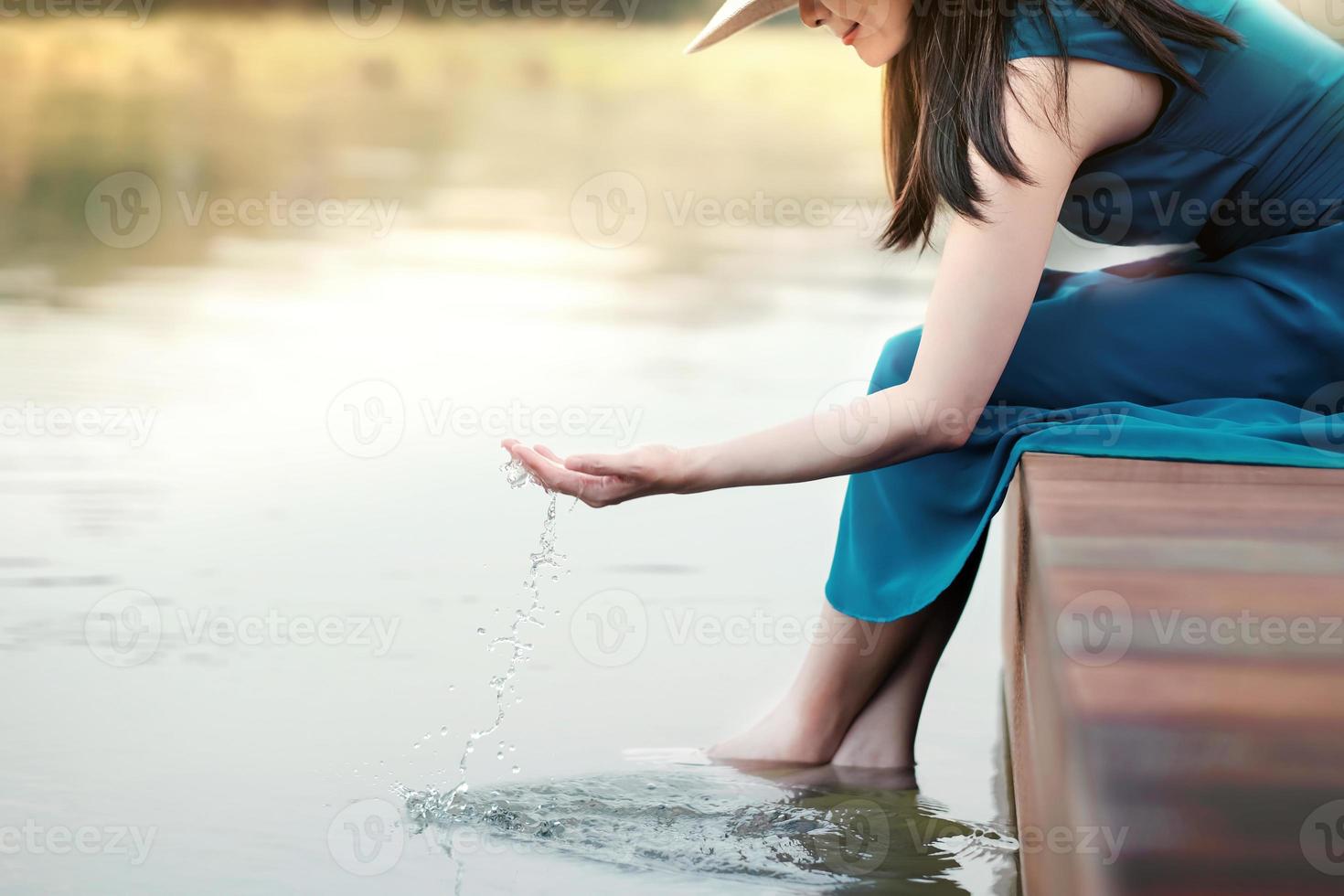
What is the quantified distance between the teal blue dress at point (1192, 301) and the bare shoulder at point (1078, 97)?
2 centimetres

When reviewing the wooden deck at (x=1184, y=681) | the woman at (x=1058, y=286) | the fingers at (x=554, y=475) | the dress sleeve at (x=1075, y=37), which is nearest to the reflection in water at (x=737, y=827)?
the woman at (x=1058, y=286)

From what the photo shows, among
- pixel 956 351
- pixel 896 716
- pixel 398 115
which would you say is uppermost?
pixel 398 115

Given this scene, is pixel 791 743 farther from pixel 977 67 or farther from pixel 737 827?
pixel 977 67

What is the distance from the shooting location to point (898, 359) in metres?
1.54

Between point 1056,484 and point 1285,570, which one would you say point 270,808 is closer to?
point 1056,484

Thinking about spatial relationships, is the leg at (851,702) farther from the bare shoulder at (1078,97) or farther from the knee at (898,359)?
the bare shoulder at (1078,97)

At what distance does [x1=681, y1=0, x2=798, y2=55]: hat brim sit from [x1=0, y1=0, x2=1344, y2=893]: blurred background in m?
0.77

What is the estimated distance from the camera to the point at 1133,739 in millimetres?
717

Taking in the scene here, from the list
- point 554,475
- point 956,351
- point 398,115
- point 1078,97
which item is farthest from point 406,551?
point 398,115

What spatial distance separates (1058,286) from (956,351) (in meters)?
0.31

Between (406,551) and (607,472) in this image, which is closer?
(607,472)

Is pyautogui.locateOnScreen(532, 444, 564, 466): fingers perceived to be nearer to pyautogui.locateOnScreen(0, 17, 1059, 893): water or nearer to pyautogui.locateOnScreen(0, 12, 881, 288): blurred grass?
pyautogui.locateOnScreen(0, 17, 1059, 893): water

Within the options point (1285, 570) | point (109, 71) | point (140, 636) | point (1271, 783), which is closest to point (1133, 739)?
point (1271, 783)

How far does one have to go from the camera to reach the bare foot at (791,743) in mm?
1668
